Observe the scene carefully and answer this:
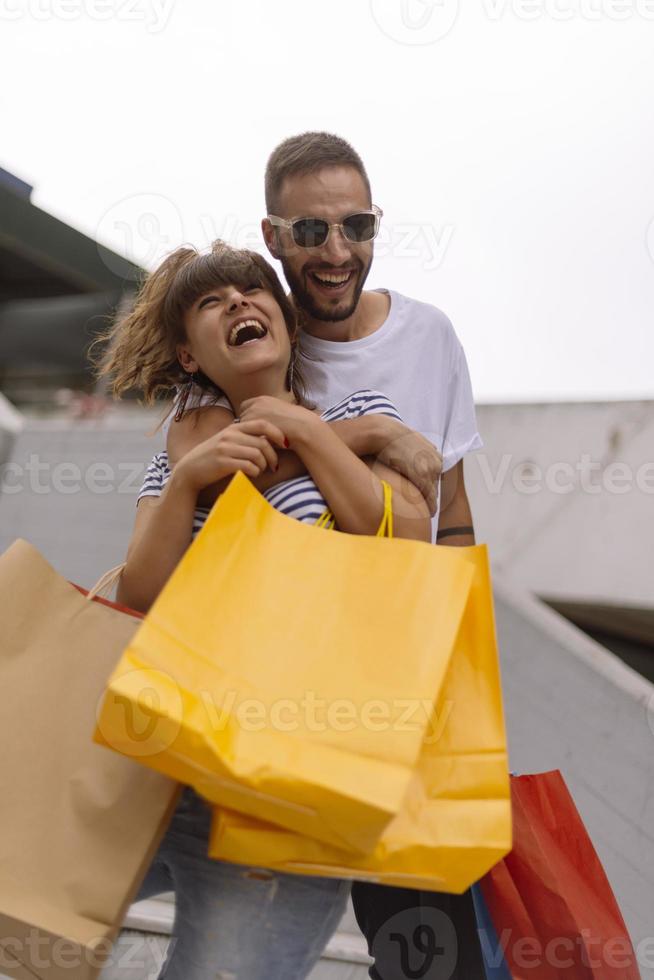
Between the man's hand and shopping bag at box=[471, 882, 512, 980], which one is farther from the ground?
the man's hand

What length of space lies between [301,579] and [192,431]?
1.20 feet

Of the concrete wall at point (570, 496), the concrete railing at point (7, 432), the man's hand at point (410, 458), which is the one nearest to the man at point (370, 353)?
the man's hand at point (410, 458)

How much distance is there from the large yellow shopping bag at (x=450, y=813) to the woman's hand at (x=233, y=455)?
0.24 m

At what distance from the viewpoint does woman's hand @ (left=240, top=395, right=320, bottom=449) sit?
1058 millimetres

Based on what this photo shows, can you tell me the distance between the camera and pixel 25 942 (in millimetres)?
930

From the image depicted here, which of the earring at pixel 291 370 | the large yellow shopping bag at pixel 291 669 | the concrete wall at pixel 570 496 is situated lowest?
the concrete wall at pixel 570 496

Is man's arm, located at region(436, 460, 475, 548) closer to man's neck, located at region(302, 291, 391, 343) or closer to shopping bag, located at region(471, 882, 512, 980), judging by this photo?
man's neck, located at region(302, 291, 391, 343)

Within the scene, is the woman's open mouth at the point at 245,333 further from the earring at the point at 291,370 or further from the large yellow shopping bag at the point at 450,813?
the large yellow shopping bag at the point at 450,813

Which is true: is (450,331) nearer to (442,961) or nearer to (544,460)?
(442,961)

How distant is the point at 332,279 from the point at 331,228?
71mm

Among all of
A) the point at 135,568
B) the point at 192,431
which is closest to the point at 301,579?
the point at 135,568

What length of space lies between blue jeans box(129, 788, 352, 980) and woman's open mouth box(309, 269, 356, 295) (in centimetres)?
72

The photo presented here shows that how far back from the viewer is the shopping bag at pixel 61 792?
91 centimetres

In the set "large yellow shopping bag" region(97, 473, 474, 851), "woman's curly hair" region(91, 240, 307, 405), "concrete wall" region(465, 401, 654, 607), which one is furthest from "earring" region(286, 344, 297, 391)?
"concrete wall" region(465, 401, 654, 607)
